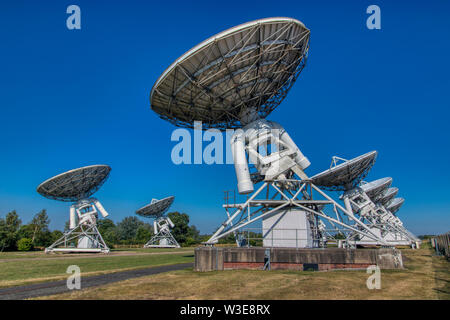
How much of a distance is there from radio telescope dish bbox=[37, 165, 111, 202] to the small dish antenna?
45.9 feet

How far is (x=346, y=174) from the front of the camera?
3453cm

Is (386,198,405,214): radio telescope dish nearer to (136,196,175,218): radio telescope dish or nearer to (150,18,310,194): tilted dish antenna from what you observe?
(136,196,175,218): radio telescope dish

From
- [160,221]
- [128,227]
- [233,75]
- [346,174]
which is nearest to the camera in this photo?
[233,75]

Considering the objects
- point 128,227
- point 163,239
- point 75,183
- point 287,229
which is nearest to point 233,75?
point 287,229

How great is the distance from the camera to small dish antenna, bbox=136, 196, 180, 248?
5769 cm

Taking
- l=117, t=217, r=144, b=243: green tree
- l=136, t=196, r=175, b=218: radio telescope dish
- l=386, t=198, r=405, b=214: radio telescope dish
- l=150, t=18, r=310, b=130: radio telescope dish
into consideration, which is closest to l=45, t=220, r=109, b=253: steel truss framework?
l=136, t=196, r=175, b=218: radio telescope dish

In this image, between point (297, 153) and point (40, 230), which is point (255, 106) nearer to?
point (297, 153)

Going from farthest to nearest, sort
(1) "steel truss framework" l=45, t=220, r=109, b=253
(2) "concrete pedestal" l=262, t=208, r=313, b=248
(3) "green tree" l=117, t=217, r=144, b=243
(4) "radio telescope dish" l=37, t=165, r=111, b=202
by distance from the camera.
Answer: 1. (3) "green tree" l=117, t=217, r=144, b=243
2. (1) "steel truss framework" l=45, t=220, r=109, b=253
3. (4) "radio telescope dish" l=37, t=165, r=111, b=202
4. (2) "concrete pedestal" l=262, t=208, r=313, b=248

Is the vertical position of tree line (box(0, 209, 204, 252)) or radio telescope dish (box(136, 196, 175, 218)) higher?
radio telescope dish (box(136, 196, 175, 218))

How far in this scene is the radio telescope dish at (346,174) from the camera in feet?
101

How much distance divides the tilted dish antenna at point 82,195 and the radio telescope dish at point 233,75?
26141 mm

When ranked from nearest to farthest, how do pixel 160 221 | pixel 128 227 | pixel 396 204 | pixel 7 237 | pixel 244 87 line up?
pixel 244 87
pixel 7 237
pixel 160 221
pixel 396 204
pixel 128 227

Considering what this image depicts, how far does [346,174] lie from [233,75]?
22.8 metres
